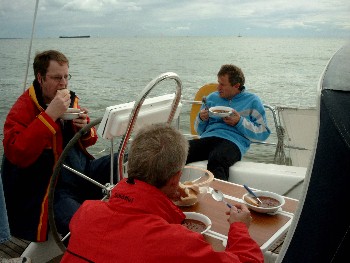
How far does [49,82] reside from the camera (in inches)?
97.5

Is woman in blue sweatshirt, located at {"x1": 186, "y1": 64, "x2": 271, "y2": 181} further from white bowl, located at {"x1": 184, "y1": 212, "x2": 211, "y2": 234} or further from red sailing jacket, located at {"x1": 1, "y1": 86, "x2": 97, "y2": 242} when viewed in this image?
white bowl, located at {"x1": 184, "y1": 212, "x2": 211, "y2": 234}

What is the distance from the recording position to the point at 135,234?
1.04m

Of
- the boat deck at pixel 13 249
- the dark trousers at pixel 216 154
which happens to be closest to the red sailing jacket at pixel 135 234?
the boat deck at pixel 13 249

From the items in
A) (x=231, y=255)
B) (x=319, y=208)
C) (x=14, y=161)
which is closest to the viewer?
(x=319, y=208)

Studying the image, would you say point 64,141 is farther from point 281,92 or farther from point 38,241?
point 281,92

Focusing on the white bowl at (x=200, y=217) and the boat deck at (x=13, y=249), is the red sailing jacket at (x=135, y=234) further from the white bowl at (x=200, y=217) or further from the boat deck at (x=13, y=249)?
the boat deck at (x=13, y=249)

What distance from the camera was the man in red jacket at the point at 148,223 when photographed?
104cm

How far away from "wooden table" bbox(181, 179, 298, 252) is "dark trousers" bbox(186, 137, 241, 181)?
1.06 m

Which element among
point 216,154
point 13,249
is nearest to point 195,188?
point 216,154

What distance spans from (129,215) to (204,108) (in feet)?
9.17

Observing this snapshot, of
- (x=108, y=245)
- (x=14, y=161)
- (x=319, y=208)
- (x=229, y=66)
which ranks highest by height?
(x=229, y=66)

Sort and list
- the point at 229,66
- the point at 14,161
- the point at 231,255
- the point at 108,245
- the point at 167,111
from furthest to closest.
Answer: the point at 229,66 → the point at 14,161 → the point at 167,111 → the point at 231,255 → the point at 108,245

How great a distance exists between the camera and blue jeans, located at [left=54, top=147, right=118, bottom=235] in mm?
2273

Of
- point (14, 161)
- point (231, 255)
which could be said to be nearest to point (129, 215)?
point (231, 255)
